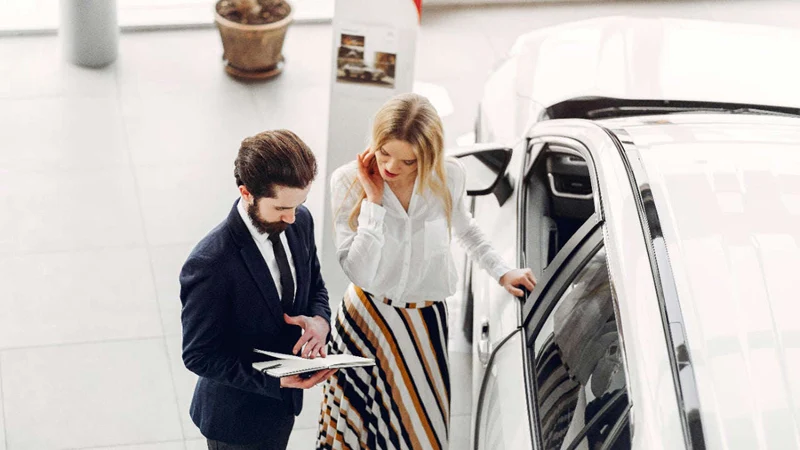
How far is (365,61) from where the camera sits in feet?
15.3

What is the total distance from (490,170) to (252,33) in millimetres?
2954

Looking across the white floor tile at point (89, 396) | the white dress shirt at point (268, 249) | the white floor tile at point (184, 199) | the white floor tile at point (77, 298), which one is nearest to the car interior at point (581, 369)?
the white dress shirt at point (268, 249)

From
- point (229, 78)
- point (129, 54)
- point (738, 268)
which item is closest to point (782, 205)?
point (738, 268)

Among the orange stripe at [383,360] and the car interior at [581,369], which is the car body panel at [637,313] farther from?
the orange stripe at [383,360]

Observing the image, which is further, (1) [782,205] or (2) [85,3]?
(2) [85,3]

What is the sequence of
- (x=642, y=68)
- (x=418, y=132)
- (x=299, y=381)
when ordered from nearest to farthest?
(x=299, y=381)
(x=418, y=132)
(x=642, y=68)

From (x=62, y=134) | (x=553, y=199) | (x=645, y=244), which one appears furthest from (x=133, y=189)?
(x=645, y=244)

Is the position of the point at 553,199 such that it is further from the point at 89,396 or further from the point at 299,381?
the point at 89,396

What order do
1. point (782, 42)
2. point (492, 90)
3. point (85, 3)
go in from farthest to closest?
point (85, 3) → point (492, 90) → point (782, 42)

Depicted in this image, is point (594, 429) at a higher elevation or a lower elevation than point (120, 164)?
lower

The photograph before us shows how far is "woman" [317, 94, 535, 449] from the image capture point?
11.0 ft

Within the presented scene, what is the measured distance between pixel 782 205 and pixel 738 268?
29 cm

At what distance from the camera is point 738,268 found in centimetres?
246

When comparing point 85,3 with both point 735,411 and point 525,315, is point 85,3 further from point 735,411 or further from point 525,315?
point 735,411
